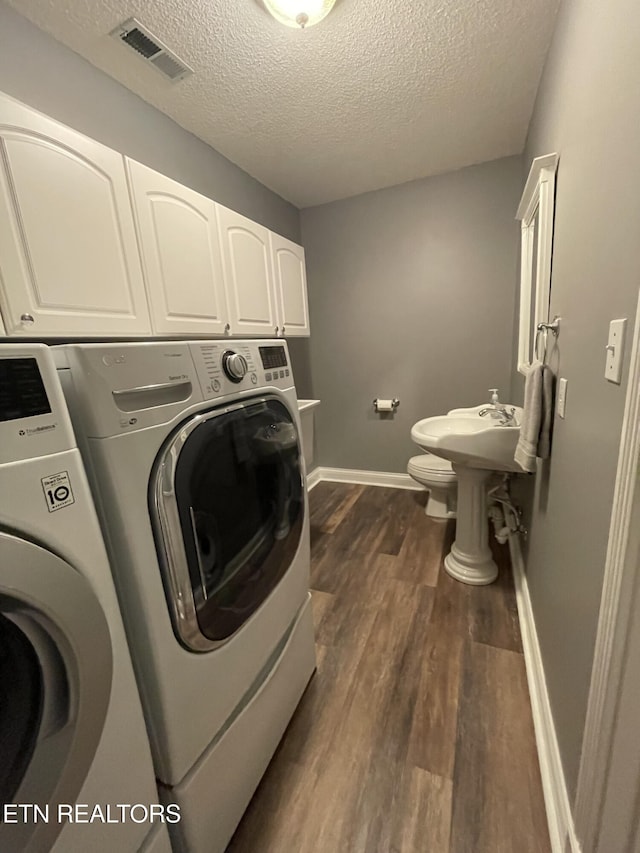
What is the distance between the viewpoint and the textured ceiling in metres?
1.20

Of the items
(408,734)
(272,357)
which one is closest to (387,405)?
(272,357)

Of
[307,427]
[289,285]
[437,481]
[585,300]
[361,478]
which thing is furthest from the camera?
[361,478]

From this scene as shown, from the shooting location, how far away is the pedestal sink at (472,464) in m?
1.46

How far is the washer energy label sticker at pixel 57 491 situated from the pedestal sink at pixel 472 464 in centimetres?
137

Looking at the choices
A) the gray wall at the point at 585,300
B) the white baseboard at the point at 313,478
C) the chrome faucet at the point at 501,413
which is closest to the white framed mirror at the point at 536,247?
the gray wall at the point at 585,300

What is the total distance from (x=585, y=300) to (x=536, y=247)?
0.90 meters

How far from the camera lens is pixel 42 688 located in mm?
477

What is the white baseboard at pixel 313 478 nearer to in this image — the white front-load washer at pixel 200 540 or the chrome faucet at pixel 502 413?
the chrome faucet at pixel 502 413

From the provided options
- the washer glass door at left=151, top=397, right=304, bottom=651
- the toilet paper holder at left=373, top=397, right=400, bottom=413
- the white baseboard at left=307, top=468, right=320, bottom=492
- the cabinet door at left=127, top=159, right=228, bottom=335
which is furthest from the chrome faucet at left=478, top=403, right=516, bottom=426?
the white baseboard at left=307, top=468, right=320, bottom=492

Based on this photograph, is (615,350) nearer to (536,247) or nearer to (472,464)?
(472,464)

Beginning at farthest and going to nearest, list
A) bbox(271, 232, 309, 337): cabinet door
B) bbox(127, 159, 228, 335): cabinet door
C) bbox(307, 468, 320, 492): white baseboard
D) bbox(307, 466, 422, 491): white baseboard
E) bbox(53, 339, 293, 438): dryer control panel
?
bbox(307, 468, 320, 492): white baseboard
bbox(307, 466, 422, 491): white baseboard
bbox(271, 232, 309, 337): cabinet door
bbox(127, 159, 228, 335): cabinet door
bbox(53, 339, 293, 438): dryer control panel

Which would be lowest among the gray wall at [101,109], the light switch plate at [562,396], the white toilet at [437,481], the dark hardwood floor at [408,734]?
the dark hardwood floor at [408,734]

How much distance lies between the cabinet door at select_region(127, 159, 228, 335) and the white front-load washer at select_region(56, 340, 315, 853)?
71 centimetres

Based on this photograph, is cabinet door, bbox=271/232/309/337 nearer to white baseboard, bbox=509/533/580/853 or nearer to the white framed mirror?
the white framed mirror
